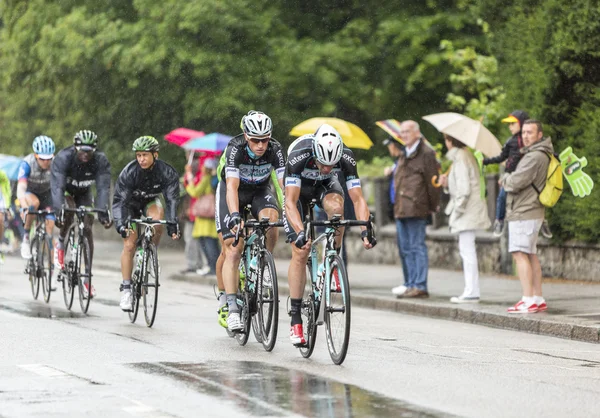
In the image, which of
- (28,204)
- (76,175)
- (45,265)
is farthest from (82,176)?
(28,204)

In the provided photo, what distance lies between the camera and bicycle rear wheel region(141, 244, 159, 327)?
44.0 feet

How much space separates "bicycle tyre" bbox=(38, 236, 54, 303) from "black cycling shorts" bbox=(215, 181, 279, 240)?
5.17 m

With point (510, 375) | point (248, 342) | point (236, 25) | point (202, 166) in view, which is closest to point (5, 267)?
point (202, 166)

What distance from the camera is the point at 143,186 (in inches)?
545

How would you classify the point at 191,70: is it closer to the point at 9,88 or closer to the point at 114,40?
the point at 114,40

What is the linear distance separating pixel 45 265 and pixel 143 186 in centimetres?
378

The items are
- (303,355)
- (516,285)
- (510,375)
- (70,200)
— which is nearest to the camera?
(510,375)

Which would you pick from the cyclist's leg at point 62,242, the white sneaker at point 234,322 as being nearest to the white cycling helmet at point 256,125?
the white sneaker at point 234,322

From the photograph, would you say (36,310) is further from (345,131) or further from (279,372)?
(345,131)

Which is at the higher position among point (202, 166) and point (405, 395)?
point (202, 166)

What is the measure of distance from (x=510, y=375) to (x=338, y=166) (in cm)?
226

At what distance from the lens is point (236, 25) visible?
1073 inches

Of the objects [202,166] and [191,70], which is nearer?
[202,166]

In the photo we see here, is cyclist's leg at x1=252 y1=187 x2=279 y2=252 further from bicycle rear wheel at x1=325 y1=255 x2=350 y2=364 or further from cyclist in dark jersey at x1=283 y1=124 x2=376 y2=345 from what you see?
bicycle rear wheel at x1=325 y1=255 x2=350 y2=364
